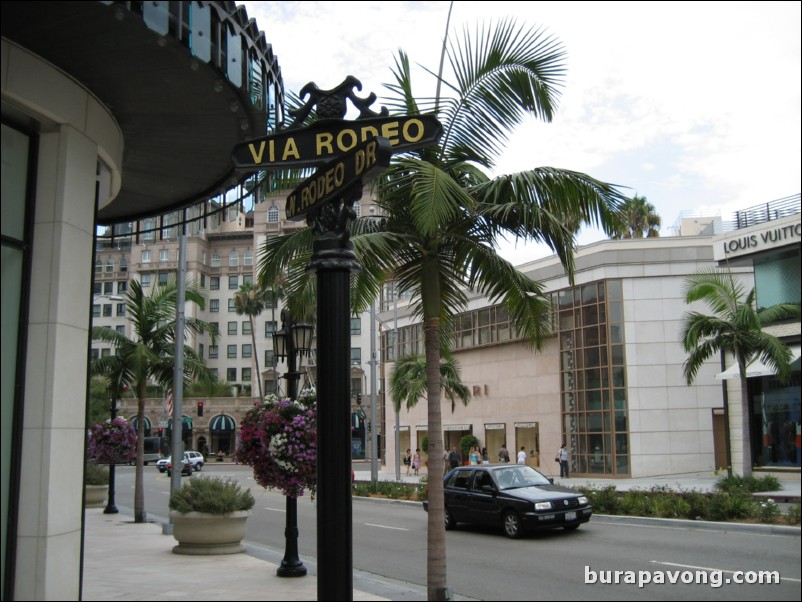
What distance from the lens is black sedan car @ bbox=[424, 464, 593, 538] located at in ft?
54.7

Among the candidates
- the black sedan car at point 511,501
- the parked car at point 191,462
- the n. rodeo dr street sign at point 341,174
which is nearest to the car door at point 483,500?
the black sedan car at point 511,501

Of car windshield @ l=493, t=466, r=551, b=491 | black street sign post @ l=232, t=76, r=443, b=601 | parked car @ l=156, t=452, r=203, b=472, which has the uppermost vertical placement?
black street sign post @ l=232, t=76, r=443, b=601

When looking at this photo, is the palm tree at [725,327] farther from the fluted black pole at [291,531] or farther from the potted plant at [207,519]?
the potted plant at [207,519]

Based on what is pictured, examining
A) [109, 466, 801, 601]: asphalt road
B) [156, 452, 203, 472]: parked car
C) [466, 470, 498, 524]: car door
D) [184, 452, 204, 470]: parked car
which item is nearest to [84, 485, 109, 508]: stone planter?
[109, 466, 801, 601]: asphalt road

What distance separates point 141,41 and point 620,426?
33.7 meters

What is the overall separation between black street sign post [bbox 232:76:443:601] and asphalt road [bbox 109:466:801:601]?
18.8 feet

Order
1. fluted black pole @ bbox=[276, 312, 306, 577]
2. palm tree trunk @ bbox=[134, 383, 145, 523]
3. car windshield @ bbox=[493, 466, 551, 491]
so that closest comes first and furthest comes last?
fluted black pole @ bbox=[276, 312, 306, 577]
car windshield @ bbox=[493, 466, 551, 491]
palm tree trunk @ bbox=[134, 383, 145, 523]

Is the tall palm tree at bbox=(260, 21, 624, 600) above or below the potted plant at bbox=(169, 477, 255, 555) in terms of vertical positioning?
above

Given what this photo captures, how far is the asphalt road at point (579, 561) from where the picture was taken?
10930 mm

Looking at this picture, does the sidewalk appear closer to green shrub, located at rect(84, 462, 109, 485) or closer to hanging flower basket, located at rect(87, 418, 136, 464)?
hanging flower basket, located at rect(87, 418, 136, 464)

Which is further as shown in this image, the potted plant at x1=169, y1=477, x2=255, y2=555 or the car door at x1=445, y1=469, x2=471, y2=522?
the car door at x1=445, y1=469, x2=471, y2=522

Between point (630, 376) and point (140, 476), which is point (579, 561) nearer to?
point (140, 476)

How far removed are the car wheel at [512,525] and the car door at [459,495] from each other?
1288 mm

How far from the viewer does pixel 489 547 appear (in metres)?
15.9
